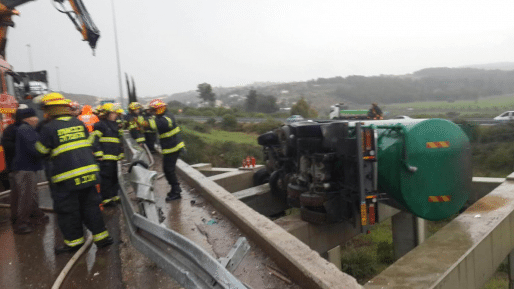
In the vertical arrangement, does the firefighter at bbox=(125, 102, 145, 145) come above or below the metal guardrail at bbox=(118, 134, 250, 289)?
above

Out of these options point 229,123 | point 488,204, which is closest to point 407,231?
point 488,204

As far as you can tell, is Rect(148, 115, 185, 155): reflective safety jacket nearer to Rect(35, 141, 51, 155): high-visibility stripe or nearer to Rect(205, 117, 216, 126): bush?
Rect(35, 141, 51, 155): high-visibility stripe

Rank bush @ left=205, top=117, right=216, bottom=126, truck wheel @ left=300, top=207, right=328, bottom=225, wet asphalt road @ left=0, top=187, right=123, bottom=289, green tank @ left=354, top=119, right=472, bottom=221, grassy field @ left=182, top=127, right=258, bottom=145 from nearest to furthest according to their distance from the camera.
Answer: wet asphalt road @ left=0, top=187, right=123, bottom=289
green tank @ left=354, top=119, right=472, bottom=221
truck wheel @ left=300, top=207, right=328, bottom=225
grassy field @ left=182, top=127, right=258, bottom=145
bush @ left=205, top=117, right=216, bottom=126

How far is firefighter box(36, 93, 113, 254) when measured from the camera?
4.13 m

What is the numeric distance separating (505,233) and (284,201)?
3.97 m

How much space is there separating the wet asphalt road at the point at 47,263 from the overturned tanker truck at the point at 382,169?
285cm

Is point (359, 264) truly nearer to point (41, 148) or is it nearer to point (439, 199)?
point (439, 199)

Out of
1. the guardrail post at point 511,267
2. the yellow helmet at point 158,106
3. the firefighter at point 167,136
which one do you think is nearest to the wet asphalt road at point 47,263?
the firefighter at point 167,136

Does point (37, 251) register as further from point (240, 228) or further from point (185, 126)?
point (185, 126)

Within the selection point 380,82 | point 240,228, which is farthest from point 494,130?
point 240,228

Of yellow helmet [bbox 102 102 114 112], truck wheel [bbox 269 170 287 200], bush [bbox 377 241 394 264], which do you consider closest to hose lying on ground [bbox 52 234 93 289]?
yellow helmet [bbox 102 102 114 112]

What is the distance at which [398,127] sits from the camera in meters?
5.19

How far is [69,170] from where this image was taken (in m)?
4.14

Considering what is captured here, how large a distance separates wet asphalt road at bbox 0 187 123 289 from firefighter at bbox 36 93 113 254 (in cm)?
22
